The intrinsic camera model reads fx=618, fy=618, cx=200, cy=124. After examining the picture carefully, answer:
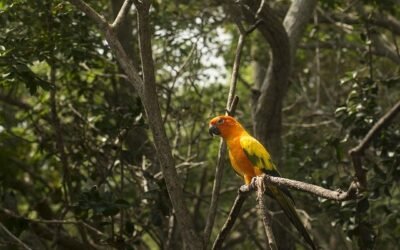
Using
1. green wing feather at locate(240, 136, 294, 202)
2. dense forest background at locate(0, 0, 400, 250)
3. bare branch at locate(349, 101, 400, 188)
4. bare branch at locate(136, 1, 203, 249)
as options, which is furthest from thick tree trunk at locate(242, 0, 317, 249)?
bare branch at locate(349, 101, 400, 188)

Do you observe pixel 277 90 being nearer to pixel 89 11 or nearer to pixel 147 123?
pixel 147 123

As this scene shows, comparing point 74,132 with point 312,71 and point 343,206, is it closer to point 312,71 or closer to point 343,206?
point 343,206

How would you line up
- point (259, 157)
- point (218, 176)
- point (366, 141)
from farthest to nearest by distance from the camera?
point (259, 157)
point (218, 176)
point (366, 141)

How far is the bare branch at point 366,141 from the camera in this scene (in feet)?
5.80

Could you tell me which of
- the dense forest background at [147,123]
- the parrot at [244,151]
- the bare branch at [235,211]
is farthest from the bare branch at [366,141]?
the parrot at [244,151]

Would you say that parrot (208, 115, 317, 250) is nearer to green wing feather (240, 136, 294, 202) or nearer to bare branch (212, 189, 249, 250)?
green wing feather (240, 136, 294, 202)

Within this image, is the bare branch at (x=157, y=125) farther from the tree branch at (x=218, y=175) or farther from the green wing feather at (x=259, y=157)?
the green wing feather at (x=259, y=157)

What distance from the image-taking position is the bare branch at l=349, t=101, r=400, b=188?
1.77 meters

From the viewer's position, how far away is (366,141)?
1840mm

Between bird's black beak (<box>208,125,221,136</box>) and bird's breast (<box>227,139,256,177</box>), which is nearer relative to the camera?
bird's breast (<box>227,139,256,177</box>)

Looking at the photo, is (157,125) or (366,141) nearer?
(366,141)

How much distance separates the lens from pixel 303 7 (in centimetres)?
699

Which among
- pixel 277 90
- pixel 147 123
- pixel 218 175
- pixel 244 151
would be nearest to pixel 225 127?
pixel 244 151

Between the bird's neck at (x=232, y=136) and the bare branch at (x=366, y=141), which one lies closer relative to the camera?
the bare branch at (x=366, y=141)
